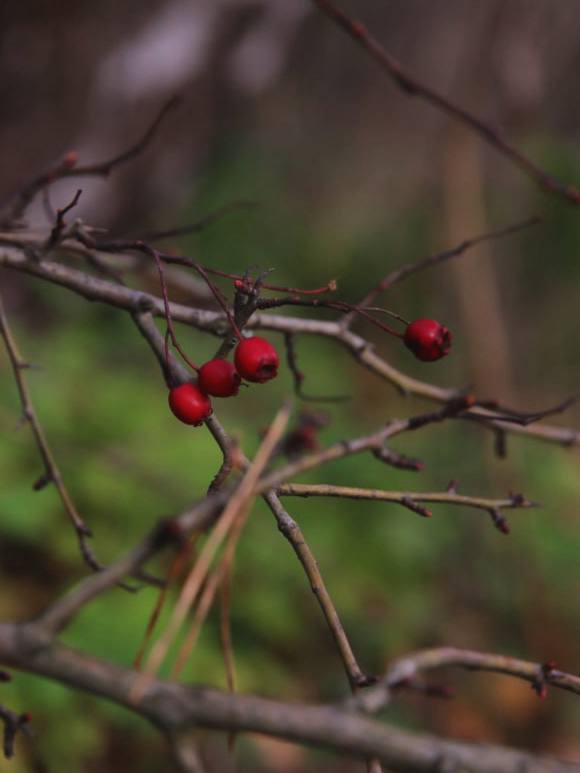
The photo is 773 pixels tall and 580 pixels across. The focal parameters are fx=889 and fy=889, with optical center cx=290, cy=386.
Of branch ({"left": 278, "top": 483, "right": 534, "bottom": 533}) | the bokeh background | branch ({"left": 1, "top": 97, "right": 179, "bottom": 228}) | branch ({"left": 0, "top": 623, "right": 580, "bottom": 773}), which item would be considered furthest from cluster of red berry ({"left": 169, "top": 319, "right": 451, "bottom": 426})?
the bokeh background

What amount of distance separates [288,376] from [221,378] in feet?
14.2

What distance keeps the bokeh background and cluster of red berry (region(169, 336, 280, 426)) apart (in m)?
0.91

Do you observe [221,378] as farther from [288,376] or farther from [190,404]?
[288,376]

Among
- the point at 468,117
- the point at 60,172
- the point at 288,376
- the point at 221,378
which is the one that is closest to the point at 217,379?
→ the point at 221,378

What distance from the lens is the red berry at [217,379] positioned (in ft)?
3.43

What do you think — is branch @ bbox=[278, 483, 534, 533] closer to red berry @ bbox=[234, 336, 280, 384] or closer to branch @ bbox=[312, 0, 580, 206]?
red berry @ bbox=[234, 336, 280, 384]

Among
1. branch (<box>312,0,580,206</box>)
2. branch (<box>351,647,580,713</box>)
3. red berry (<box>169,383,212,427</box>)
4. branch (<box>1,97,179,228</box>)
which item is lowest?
branch (<box>351,647,580,713</box>)

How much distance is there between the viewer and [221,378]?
105 centimetres

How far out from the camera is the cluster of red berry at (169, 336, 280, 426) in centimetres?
103

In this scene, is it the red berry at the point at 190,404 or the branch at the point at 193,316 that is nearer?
the red berry at the point at 190,404

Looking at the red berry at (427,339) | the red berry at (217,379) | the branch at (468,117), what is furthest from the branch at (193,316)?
the branch at (468,117)

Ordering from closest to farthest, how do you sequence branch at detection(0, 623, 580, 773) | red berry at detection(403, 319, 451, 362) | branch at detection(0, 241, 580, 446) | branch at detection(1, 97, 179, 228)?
branch at detection(0, 623, 580, 773)
red berry at detection(403, 319, 451, 362)
branch at detection(0, 241, 580, 446)
branch at detection(1, 97, 179, 228)

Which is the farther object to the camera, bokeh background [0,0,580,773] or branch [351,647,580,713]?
bokeh background [0,0,580,773]

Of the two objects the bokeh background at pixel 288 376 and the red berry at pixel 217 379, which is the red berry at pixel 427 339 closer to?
the red berry at pixel 217 379
